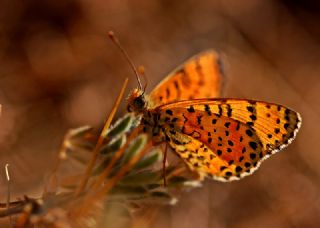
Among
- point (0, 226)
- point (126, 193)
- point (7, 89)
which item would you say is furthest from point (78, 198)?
point (7, 89)

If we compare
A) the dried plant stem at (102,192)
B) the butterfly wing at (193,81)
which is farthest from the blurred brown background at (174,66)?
the dried plant stem at (102,192)

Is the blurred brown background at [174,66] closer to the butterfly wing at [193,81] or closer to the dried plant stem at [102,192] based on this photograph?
the butterfly wing at [193,81]

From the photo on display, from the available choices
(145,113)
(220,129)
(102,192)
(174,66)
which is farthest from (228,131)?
(174,66)

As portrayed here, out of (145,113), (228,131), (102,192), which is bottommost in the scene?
(228,131)

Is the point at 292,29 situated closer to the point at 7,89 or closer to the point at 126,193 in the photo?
the point at 7,89

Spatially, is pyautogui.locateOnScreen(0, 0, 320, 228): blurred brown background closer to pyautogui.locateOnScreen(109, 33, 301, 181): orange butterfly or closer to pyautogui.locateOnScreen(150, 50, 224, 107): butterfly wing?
pyautogui.locateOnScreen(150, 50, 224, 107): butterfly wing

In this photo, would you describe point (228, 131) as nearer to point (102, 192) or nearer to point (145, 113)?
point (145, 113)

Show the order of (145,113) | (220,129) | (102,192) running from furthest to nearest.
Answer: (220,129) → (145,113) → (102,192)
